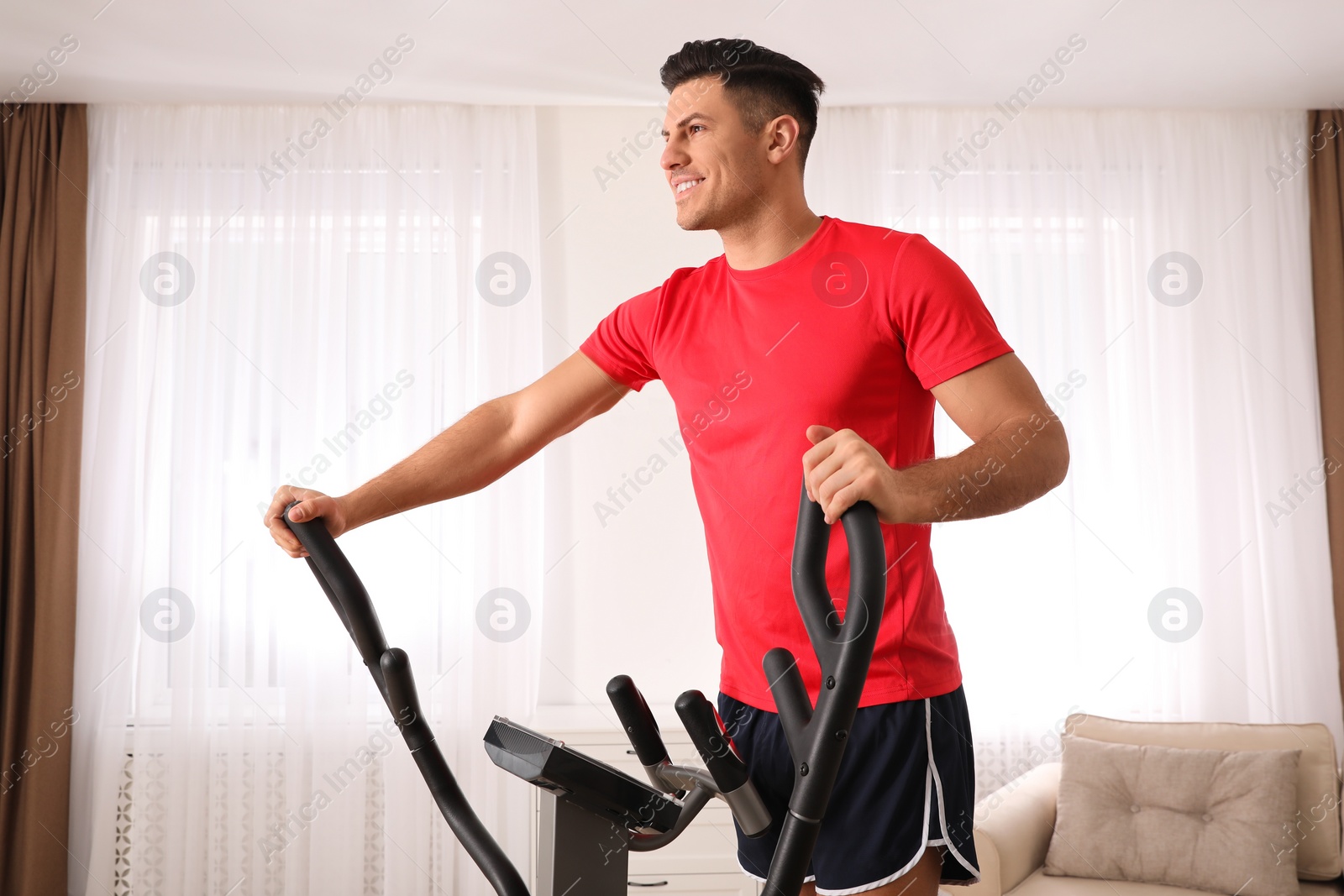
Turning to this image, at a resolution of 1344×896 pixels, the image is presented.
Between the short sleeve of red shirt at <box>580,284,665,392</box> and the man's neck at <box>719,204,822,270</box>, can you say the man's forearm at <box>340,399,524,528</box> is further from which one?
the man's neck at <box>719,204,822,270</box>

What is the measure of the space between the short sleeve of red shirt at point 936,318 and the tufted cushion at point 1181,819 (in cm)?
223

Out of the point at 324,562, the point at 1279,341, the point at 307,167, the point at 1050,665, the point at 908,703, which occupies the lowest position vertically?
the point at 1050,665

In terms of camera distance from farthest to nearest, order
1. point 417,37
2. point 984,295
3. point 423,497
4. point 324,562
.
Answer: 1. point 984,295
2. point 417,37
3. point 423,497
4. point 324,562

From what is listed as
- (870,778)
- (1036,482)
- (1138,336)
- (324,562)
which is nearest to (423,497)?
(324,562)

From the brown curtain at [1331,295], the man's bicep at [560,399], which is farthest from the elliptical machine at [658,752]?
the brown curtain at [1331,295]

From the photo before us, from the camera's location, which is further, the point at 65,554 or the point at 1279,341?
the point at 1279,341

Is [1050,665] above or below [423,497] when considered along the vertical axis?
below

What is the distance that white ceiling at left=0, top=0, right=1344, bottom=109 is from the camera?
3129 millimetres

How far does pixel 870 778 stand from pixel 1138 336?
3265mm

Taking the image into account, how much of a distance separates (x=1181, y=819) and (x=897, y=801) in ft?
6.88

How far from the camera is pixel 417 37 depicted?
3295mm

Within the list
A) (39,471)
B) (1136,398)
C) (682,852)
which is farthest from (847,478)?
(39,471)

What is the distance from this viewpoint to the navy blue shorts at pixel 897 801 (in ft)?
3.85

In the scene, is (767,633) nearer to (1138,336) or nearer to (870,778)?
(870,778)
